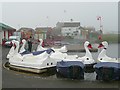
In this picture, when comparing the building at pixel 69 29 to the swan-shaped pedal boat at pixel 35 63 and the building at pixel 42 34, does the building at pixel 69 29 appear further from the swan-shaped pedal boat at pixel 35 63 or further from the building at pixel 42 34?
the swan-shaped pedal boat at pixel 35 63

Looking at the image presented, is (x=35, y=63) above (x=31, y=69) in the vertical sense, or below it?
above

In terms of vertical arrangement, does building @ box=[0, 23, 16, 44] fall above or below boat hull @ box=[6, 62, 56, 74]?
above

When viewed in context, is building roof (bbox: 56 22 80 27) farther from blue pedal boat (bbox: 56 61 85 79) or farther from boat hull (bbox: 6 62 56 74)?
blue pedal boat (bbox: 56 61 85 79)

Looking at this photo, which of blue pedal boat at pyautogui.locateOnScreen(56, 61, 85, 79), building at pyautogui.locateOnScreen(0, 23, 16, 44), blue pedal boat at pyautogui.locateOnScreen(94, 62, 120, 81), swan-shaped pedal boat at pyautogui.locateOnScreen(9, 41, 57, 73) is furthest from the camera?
building at pyautogui.locateOnScreen(0, 23, 16, 44)

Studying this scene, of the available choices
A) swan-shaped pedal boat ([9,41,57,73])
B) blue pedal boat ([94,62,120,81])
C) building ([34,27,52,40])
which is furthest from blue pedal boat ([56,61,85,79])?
building ([34,27,52,40])

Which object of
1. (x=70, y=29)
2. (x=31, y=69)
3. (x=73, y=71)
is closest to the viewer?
(x=73, y=71)

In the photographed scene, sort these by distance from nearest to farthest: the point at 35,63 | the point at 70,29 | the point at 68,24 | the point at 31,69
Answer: the point at 35,63, the point at 31,69, the point at 70,29, the point at 68,24

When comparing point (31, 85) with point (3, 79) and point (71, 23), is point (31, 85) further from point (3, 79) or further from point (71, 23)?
point (71, 23)

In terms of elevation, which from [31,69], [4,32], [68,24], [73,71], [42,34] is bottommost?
[31,69]

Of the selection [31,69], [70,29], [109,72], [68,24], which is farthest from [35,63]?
[68,24]

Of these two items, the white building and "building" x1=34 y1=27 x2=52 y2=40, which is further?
the white building

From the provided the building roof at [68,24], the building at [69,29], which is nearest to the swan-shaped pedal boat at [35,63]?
the building at [69,29]

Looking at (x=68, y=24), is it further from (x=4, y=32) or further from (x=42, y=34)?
(x=4, y=32)

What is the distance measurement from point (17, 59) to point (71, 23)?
67.0 meters
